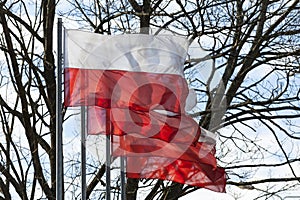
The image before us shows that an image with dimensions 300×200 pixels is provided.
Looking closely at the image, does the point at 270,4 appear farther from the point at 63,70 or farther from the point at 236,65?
the point at 63,70

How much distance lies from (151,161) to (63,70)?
2.46m

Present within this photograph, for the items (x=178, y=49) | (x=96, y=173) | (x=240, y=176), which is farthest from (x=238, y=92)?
(x=178, y=49)

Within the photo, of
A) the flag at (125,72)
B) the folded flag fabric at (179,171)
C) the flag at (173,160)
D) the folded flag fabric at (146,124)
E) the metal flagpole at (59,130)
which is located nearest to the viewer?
the metal flagpole at (59,130)

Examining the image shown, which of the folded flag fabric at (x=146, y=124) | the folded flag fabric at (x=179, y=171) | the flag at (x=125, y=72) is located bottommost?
the folded flag fabric at (x=179, y=171)

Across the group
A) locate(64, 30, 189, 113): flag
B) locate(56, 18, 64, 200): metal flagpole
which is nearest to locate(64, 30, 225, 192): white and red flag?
locate(64, 30, 189, 113): flag

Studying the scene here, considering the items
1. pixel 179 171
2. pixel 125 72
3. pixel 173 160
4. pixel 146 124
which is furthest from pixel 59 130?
pixel 179 171

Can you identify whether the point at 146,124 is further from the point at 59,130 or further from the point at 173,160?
the point at 59,130

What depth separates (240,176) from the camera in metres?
12.2

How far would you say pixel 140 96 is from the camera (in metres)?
8.45

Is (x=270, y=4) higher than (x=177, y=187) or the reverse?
higher

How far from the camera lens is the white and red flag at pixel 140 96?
26.0 feet

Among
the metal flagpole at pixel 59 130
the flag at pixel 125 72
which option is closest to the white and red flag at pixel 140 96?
the flag at pixel 125 72

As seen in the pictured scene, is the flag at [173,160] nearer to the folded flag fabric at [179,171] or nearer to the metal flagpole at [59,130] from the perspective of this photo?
the folded flag fabric at [179,171]

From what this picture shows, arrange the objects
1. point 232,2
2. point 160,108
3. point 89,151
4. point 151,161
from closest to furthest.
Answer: point 160,108 → point 151,161 → point 89,151 → point 232,2
